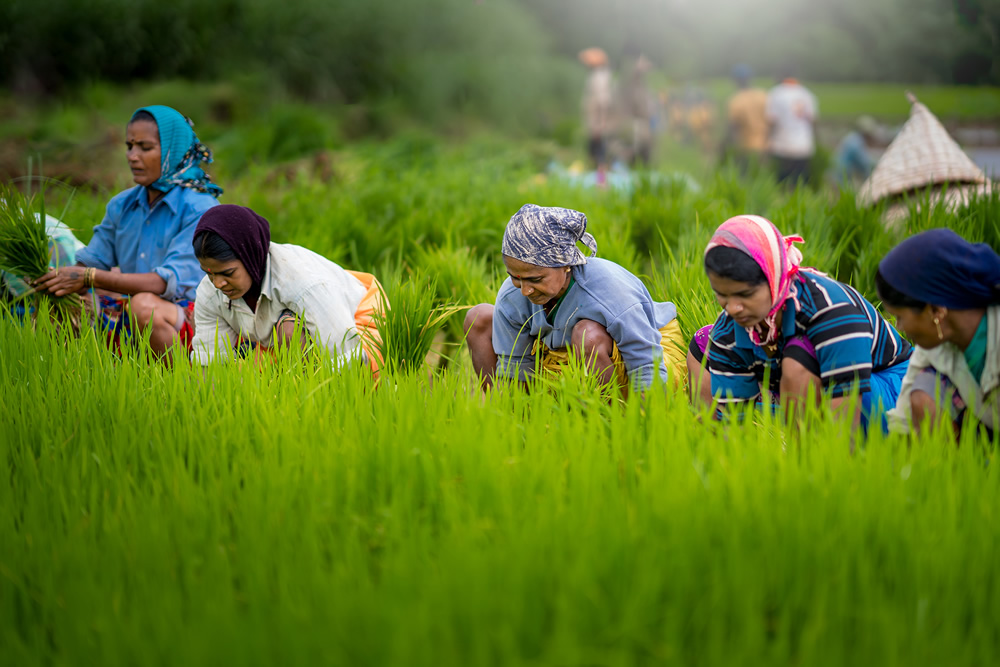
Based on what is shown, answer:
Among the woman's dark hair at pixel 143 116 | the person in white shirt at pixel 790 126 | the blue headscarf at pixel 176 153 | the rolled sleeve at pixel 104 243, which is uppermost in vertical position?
the person in white shirt at pixel 790 126

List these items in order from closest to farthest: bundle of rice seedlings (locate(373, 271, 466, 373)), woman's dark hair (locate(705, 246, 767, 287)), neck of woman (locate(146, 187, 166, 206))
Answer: woman's dark hair (locate(705, 246, 767, 287)) → bundle of rice seedlings (locate(373, 271, 466, 373)) → neck of woman (locate(146, 187, 166, 206))

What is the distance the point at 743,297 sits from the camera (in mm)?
2318

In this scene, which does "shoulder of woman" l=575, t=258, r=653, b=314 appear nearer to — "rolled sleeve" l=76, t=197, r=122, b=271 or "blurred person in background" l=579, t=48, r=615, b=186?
"rolled sleeve" l=76, t=197, r=122, b=271

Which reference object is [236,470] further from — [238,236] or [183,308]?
[183,308]

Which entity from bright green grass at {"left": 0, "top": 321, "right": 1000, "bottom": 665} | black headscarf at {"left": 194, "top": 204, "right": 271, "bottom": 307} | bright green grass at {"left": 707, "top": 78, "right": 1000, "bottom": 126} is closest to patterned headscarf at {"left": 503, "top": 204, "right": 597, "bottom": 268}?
bright green grass at {"left": 0, "top": 321, "right": 1000, "bottom": 665}

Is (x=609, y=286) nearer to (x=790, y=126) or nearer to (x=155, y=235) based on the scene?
(x=155, y=235)

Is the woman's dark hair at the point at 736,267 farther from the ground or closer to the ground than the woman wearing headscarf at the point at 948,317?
farther from the ground

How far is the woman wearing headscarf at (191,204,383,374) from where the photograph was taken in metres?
2.98

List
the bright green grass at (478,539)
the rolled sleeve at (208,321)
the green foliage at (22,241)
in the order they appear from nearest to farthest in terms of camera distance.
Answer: the bright green grass at (478,539), the rolled sleeve at (208,321), the green foliage at (22,241)

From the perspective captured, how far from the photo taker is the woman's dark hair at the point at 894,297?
210 cm

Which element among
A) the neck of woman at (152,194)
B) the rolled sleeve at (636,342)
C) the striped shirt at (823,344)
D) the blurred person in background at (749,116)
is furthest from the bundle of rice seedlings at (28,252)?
the blurred person in background at (749,116)

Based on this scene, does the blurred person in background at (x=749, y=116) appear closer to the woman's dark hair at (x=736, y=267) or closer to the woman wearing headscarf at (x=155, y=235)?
the woman wearing headscarf at (x=155, y=235)

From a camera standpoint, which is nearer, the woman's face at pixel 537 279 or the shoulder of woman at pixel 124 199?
the woman's face at pixel 537 279

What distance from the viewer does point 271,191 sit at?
5.86 m
